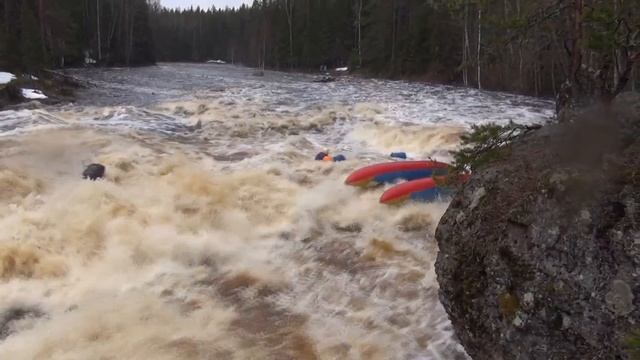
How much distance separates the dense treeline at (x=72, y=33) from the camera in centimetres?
2477

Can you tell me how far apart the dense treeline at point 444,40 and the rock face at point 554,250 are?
2.85 ft

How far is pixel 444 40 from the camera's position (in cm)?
3431

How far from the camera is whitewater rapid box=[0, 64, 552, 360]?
4492 mm

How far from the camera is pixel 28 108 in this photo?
16.3m

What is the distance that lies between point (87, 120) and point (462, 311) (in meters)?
13.4

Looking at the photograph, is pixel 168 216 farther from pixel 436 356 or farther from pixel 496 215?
pixel 496 215

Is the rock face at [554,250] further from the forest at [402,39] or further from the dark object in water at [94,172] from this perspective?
the dark object in water at [94,172]

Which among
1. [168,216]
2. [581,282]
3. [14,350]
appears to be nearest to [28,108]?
[168,216]

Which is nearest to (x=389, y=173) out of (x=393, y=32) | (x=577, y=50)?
(x=577, y=50)

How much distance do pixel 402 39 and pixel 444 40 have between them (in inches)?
175

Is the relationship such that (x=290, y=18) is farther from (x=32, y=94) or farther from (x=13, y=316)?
(x=13, y=316)

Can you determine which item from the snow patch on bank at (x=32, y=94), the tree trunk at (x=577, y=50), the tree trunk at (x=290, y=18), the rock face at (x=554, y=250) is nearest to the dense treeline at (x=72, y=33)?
the snow patch on bank at (x=32, y=94)

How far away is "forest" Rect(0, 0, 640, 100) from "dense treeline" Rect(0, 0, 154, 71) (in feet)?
0.31

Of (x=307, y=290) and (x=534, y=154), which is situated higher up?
(x=534, y=154)
